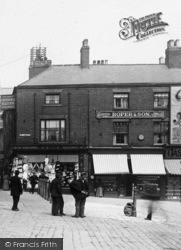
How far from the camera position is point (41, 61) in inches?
1604

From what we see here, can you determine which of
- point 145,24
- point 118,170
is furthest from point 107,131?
point 145,24

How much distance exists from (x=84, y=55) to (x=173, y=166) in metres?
10.8

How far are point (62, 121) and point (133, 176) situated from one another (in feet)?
21.2

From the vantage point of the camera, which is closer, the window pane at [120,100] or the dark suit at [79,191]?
the dark suit at [79,191]

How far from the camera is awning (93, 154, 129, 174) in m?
36.0

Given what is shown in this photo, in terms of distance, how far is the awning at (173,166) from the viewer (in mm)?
36438

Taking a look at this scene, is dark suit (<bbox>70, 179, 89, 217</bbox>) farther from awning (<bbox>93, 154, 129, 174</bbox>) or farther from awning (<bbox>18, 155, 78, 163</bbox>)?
awning (<bbox>18, 155, 78, 163</bbox>)

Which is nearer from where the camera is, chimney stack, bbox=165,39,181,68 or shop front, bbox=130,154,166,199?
shop front, bbox=130,154,166,199

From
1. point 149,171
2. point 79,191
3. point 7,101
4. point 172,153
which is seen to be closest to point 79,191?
point 79,191

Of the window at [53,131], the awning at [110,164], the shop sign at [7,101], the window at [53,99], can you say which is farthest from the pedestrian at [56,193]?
the shop sign at [7,101]

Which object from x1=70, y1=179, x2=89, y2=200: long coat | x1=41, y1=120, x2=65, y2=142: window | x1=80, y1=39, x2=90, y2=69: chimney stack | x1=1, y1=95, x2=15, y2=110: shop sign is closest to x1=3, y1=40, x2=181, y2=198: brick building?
x1=41, y1=120, x2=65, y2=142: window

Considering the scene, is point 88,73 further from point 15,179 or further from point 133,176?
point 15,179

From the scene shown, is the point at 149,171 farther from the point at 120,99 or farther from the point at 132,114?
the point at 120,99

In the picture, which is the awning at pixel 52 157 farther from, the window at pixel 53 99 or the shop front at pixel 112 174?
the window at pixel 53 99
